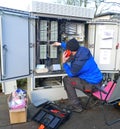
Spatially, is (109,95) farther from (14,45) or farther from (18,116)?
(14,45)

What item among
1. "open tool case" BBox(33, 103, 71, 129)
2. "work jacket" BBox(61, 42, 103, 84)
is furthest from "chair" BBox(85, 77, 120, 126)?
"open tool case" BBox(33, 103, 71, 129)

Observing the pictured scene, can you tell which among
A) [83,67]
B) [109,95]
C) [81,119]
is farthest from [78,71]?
[81,119]

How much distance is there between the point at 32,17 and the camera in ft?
11.4

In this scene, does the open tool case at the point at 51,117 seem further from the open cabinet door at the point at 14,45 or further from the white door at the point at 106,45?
the white door at the point at 106,45

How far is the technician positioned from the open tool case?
42cm

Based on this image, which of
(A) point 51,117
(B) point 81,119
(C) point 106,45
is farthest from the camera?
(C) point 106,45

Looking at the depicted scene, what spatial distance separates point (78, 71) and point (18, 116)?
3.93 feet

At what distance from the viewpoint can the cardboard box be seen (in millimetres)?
3086

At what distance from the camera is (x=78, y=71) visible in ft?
11.3

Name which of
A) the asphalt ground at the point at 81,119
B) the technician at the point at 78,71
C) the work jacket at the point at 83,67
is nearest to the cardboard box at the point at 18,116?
the asphalt ground at the point at 81,119

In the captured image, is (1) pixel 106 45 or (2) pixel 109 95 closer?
(2) pixel 109 95

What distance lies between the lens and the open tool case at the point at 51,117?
2988 millimetres

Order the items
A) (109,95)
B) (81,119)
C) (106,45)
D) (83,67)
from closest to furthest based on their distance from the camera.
A: (109,95)
(81,119)
(83,67)
(106,45)

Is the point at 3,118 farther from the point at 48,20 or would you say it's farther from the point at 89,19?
the point at 89,19
